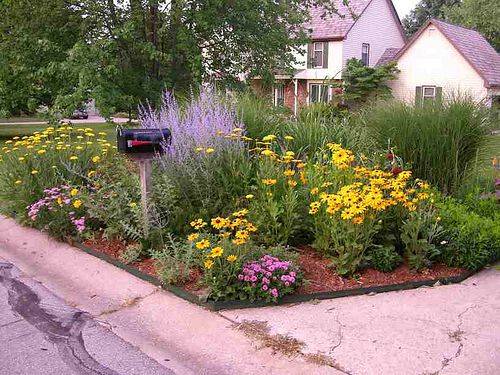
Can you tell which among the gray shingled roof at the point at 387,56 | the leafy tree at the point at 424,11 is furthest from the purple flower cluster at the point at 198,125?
the leafy tree at the point at 424,11

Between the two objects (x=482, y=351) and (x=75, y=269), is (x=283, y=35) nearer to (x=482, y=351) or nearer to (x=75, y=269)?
(x=75, y=269)

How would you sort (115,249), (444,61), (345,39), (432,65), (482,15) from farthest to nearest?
(482,15) → (345,39) → (432,65) → (444,61) → (115,249)

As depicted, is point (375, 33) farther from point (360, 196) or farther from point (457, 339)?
point (457, 339)

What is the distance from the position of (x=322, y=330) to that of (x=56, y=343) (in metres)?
1.88

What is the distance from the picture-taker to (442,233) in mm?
4680

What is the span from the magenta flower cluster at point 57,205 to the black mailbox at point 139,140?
1.26 metres

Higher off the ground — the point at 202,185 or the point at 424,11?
the point at 424,11

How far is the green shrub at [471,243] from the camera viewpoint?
4684mm

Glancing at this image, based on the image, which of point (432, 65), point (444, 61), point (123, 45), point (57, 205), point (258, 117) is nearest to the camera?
point (57, 205)

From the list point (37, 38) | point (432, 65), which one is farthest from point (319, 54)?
point (37, 38)

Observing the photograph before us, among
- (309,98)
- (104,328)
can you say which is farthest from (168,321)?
(309,98)

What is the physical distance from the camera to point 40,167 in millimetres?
6719

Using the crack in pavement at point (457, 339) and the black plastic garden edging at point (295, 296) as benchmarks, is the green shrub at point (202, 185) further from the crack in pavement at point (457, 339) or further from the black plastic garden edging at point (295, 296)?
the crack in pavement at point (457, 339)

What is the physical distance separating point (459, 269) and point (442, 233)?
1.21 ft
